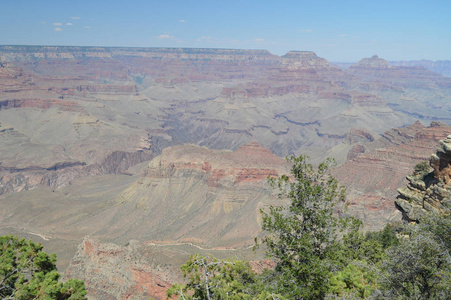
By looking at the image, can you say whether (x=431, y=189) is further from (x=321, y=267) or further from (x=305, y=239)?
(x=305, y=239)

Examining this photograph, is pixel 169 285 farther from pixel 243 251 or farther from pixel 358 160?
pixel 358 160

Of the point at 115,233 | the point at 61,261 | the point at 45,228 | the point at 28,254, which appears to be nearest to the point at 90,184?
the point at 45,228

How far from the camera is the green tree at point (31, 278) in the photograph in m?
19.9

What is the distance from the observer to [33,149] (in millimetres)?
195250

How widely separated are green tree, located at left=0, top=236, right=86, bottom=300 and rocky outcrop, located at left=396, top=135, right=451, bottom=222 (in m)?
31.9

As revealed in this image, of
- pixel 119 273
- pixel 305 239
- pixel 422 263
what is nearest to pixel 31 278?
pixel 305 239

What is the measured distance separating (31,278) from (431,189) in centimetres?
4233

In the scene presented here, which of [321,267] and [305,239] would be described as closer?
[321,267]

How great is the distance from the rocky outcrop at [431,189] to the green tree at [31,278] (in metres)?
31.9

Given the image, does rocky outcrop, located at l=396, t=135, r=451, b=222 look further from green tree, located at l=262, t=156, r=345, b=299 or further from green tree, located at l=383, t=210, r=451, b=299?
green tree, located at l=262, t=156, r=345, b=299

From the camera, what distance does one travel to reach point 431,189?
1608 inches

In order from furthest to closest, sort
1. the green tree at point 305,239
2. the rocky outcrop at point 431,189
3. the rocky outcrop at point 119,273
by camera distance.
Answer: the rocky outcrop at point 119,273
the rocky outcrop at point 431,189
the green tree at point 305,239

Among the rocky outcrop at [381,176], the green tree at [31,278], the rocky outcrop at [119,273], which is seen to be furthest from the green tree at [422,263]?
the rocky outcrop at [381,176]

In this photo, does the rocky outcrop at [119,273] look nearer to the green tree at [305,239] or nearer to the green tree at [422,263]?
the green tree at [305,239]
